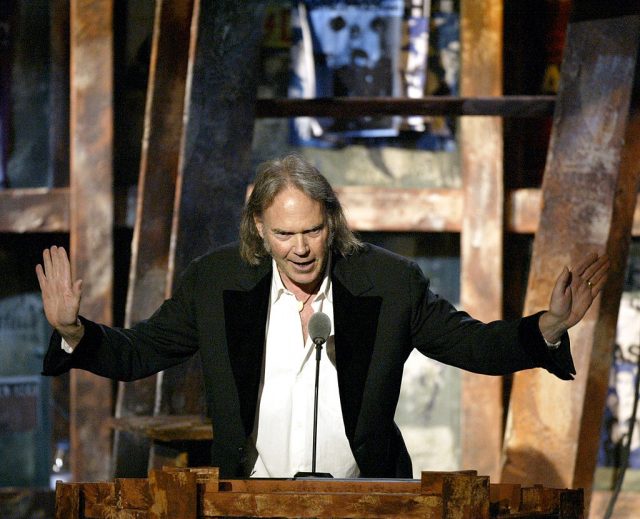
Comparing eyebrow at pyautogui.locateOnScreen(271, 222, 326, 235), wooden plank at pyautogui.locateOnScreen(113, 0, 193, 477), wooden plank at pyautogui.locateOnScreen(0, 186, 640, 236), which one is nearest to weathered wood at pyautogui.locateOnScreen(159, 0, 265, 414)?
wooden plank at pyautogui.locateOnScreen(113, 0, 193, 477)

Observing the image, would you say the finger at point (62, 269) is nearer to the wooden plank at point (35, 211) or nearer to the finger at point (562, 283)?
the finger at point (562, 283)

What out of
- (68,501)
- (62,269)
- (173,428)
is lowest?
(173,428)

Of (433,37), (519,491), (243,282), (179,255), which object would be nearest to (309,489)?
(519,491)

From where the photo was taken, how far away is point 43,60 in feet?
20.6

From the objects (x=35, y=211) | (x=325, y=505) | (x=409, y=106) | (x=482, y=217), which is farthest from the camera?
(x=35, y=211)

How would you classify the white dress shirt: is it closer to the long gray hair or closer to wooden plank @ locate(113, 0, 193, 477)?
the long gray hair

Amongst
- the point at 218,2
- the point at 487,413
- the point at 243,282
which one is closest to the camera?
the point at 243,282

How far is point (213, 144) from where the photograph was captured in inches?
175

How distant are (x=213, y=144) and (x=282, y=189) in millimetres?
1326

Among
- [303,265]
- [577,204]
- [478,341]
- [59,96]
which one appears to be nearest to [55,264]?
[303,265]

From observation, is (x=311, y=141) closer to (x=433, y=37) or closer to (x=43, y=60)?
(x=433, y=37)

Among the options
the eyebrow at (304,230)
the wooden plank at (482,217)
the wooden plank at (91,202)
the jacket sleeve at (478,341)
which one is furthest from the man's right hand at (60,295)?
the wooden plank at (482,217)

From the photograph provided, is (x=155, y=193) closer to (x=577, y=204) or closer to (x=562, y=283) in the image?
(x=577, y=204)

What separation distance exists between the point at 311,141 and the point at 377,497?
3.99 m
